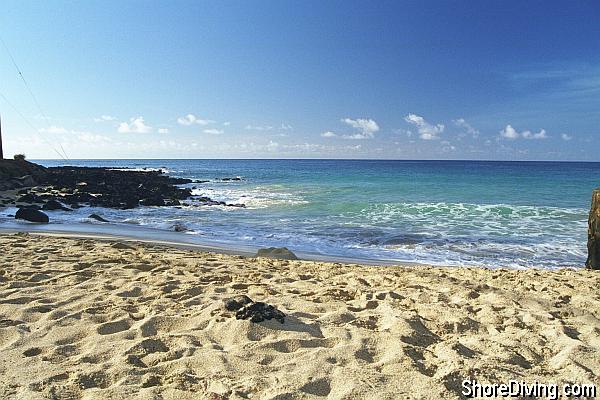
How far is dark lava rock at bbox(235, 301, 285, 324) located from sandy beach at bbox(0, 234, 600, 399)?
0.09 m

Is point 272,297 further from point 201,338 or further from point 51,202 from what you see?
point 51,202

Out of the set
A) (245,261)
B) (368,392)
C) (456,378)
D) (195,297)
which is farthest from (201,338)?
(245,261)

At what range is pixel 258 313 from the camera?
376cm

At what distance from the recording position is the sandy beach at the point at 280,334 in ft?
8.86

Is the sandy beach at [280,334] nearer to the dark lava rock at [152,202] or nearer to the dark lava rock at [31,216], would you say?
the dark lava rock at [31,216]

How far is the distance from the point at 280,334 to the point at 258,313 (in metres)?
0.35

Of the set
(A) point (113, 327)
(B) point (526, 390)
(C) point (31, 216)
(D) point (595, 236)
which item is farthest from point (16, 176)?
(B) point (526, 390)

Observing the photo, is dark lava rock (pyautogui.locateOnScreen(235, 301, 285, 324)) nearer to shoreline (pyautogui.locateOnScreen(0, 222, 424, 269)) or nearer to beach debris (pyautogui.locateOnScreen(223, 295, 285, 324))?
beach debris (pyautogui.locateOnScreen(223, 295, 285, 324))

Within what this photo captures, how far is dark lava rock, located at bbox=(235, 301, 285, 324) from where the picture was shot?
3723 mm

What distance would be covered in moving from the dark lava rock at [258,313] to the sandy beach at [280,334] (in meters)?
0.09

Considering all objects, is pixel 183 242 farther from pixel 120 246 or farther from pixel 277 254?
pixel 277 254

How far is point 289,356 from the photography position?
10.3ft

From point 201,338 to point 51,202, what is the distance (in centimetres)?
1628

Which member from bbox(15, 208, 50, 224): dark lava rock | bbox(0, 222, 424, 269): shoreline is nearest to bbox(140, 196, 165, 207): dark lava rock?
bbox(15, 208, 50, 224): dark lava rock
